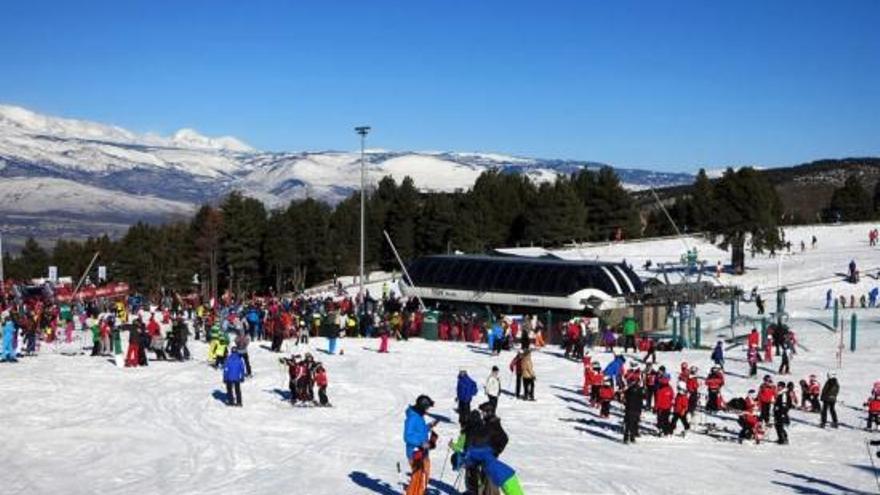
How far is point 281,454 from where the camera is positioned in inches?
703

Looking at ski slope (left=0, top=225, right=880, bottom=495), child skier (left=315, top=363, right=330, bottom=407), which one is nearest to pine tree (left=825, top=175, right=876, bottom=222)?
ski slope (left=0, top=225, right=880, bottom=495)

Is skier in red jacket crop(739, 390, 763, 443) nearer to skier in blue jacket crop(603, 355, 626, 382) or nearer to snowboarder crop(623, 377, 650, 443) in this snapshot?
snowboarder crop(623, 377, 650, 443)

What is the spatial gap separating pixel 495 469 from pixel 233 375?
483 inches

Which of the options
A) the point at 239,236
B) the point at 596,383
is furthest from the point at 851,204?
the point at 596,383

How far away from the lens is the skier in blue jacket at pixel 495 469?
10742 mm

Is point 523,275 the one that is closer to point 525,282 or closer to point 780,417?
point 525,282

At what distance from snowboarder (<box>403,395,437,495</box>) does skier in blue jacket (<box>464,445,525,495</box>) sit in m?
1.27

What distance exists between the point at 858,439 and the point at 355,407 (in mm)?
10570

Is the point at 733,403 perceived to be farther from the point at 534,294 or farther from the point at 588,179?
the point at 588,179

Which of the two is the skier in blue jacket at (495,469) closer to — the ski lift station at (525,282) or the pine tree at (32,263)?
the ski lift station at (525,282)

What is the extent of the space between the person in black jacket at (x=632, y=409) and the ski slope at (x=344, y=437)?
254 mm

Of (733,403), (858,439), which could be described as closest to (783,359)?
(733,403)

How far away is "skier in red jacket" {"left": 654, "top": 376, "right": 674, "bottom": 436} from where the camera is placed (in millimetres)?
20328

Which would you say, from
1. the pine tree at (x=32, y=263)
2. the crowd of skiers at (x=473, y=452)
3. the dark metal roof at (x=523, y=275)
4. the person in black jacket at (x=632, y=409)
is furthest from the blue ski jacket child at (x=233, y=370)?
the pine tree at (x=32, y=263)
